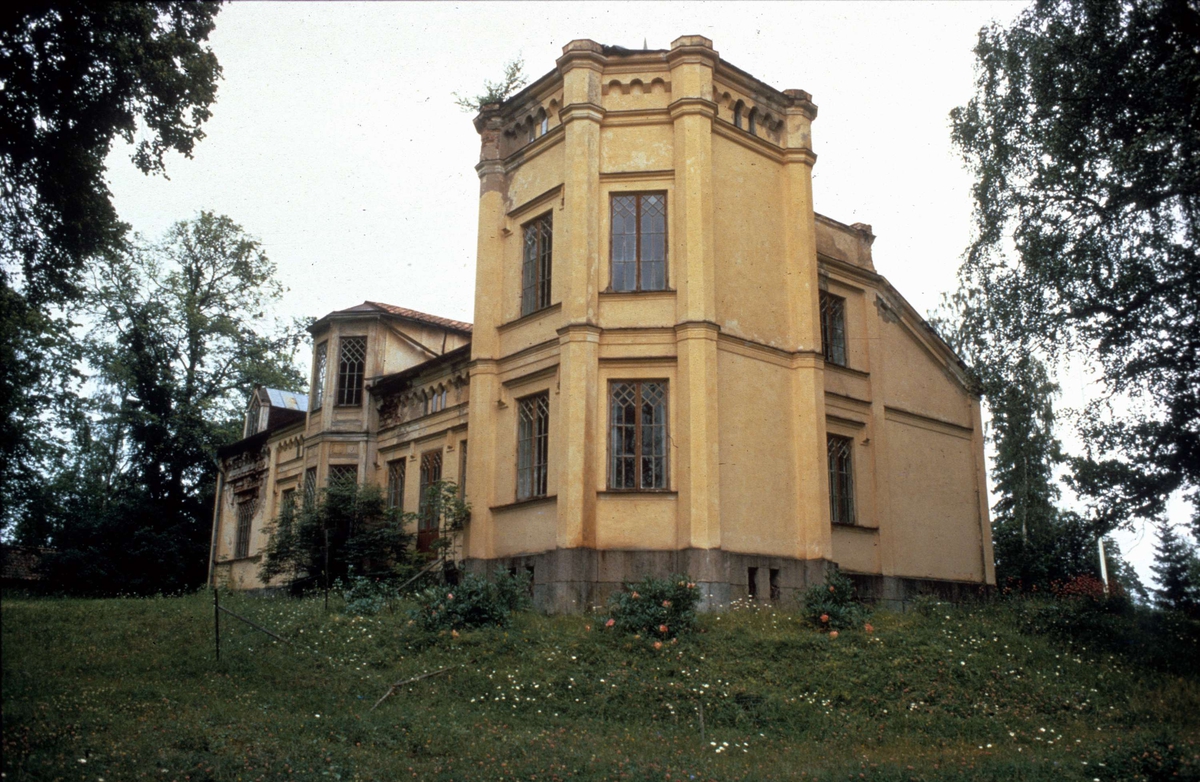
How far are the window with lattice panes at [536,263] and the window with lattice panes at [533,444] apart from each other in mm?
1955

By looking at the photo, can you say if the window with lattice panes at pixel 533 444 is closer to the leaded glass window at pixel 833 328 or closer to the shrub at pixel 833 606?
the shrub at pixel 833 606

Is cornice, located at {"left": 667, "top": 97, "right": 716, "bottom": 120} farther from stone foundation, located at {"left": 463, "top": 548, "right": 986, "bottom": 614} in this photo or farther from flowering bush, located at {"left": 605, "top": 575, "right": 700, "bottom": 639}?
flowering bush, located at {"left": 605, "top": 575, "right": 700, "bottom": 639}

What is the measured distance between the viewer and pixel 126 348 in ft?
124

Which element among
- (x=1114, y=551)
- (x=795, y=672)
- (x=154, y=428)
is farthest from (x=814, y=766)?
(x=1114, y=551)

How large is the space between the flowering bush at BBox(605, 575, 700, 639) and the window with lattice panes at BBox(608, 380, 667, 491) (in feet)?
8.67

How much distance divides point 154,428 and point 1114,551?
4265 centimetres

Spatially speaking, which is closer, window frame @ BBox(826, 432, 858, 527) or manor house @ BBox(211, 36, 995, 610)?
manor house @ BBox(211, 36, 995, 610)

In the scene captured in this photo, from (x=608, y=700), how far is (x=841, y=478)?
409 inches

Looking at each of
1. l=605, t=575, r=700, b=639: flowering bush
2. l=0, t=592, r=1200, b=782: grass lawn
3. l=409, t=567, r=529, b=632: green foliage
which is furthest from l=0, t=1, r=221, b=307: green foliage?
l=605, t=575, r=700, b=639: flowering bush

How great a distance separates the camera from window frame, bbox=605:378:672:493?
18.9m

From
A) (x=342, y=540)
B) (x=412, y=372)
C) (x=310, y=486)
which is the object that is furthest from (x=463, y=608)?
(x=310, y=486)

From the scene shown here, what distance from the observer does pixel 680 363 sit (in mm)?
19156

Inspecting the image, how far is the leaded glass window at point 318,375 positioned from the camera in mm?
28938

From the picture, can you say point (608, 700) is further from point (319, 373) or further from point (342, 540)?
point (319, 373)
